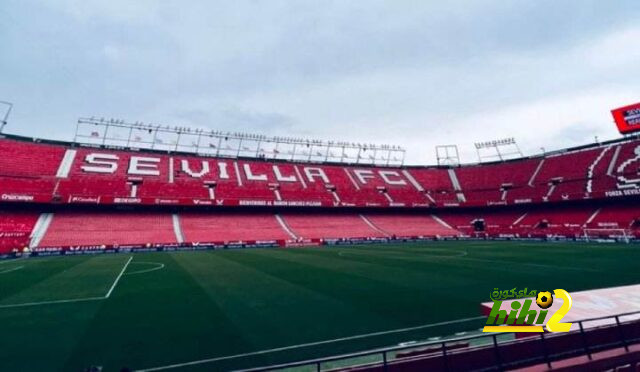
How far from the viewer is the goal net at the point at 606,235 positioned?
36.1 m

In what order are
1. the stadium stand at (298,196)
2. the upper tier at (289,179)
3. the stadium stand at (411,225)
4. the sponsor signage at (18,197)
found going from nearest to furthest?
the sponsor signage at (18,197), the stadium stand at (298,196), the upper tier at (289,179), the stadium stand at (411,225)

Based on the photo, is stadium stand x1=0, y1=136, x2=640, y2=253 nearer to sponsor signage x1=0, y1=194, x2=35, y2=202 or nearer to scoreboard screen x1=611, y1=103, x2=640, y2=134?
sponsor signage x1=0, y1=194, x2=35, y2=202

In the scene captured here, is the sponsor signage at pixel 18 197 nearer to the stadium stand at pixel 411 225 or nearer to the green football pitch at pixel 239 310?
the green football pitch at pixel 239 310

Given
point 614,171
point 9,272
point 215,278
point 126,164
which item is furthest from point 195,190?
point 614,171

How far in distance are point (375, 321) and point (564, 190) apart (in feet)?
177

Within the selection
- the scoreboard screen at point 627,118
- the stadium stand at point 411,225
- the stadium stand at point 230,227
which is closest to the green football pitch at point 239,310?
the stadium stand at point 230,227

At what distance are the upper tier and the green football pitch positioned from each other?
82.7 feet

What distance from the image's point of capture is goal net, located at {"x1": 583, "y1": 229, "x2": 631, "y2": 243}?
3606 cm

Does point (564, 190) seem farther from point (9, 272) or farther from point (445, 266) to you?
point (9, 272)

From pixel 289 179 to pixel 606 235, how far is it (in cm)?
4673

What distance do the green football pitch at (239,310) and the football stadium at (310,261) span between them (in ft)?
0.28

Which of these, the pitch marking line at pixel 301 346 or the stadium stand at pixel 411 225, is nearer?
the pitch marking line at pixel 301 346

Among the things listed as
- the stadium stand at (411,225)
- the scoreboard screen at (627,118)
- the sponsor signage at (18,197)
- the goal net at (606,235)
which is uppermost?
the scoreboard screen at (627,118)

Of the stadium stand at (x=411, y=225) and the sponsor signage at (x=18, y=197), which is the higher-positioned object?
the sponsor signage at (x=18, y=197)
